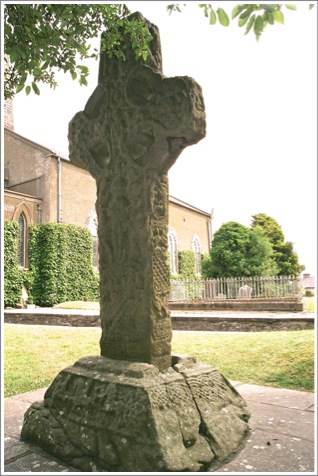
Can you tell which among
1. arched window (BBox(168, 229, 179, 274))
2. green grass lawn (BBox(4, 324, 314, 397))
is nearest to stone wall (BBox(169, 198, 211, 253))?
arched window (BBox(168, 229, 179, 274))

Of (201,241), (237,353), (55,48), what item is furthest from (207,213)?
(55,48)

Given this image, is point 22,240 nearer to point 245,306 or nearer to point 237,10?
point 245,306

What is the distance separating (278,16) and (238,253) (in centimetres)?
2142

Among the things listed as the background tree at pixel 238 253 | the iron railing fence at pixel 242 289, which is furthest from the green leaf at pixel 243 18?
the background tree at pixel 238 253

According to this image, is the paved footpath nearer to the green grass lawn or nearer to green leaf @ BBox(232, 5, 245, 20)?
the green grass lawn

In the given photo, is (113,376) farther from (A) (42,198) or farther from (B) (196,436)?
(A) (42,198)

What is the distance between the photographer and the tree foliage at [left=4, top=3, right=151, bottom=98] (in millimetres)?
3656

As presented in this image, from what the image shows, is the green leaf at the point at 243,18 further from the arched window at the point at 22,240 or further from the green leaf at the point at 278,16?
the arched window at the point at 22,240

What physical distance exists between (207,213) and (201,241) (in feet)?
13.0

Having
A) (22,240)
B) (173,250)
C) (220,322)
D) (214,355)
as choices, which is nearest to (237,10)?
(214,355)

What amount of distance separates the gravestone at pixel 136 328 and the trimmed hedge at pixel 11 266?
17.8 metres

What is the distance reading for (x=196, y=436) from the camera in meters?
2.89

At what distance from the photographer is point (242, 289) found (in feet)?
61.1

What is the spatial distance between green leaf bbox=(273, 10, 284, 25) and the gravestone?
2.79 ft
